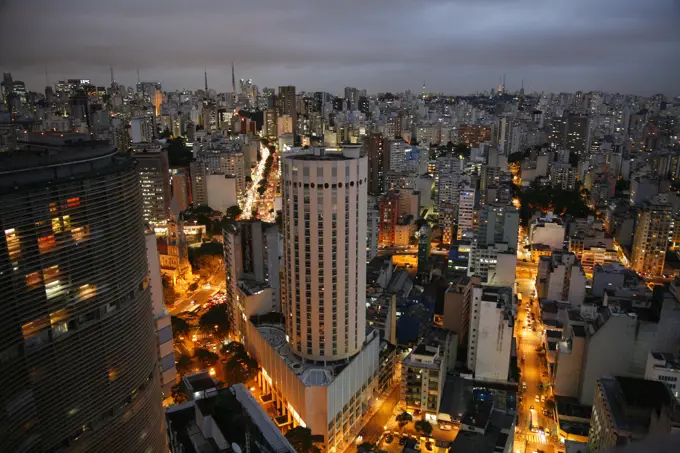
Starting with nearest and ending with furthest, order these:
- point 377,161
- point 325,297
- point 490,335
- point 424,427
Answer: point 325,297 < point 424,427 < point 490,335 < point 377,161

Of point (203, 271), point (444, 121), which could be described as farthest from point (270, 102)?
point (203, 271)

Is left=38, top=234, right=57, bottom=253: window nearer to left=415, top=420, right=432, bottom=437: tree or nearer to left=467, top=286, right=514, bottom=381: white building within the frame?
left=415, top=420, right=432, bottom=437: tree

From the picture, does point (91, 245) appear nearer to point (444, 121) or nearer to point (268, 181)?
point (268, 181)

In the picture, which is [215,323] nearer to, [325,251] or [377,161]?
[325,251]

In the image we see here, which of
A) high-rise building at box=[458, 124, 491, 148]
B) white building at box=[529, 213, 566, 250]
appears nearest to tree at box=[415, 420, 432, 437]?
white building at box=[529, 213, 566, 250]

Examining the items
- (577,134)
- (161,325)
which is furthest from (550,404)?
(577,134)

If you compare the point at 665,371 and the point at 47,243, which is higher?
the point at 47,243
